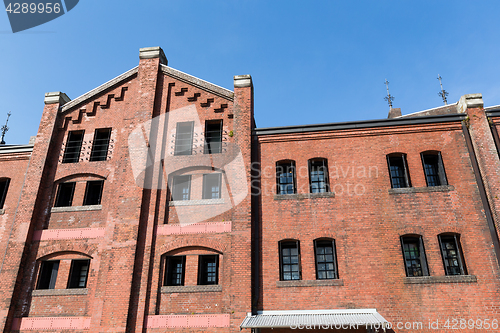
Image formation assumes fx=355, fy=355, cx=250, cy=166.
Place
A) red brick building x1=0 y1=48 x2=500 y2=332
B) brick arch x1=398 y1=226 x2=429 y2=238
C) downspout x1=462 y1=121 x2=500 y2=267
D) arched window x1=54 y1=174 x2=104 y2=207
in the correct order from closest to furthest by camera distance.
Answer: red brick building x1=0 y1=48 x2=500 y2=332 < downspout x1=462 y1=121 x2=500 y2=267 < brick arch x1=398 y1=226 x2=429 y2=238 < arched window x1=54 y1=174 x2=104 y2=207

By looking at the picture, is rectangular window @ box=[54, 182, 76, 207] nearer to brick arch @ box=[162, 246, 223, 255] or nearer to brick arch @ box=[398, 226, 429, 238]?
brick arch @ box=[162, 246, 223, 255]

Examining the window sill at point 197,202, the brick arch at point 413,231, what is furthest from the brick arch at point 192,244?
the brick arch at point 413,231

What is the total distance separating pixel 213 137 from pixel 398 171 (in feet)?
26.6

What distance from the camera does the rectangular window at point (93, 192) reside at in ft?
50.6

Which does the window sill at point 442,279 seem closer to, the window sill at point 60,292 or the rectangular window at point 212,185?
the rectangular window at point 212,185

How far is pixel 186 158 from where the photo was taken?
15398 millimetres

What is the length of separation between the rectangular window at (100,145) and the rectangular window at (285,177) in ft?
25.8

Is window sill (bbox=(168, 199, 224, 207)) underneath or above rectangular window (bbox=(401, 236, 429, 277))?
above

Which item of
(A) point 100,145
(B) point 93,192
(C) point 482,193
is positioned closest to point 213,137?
(A) point 100,145

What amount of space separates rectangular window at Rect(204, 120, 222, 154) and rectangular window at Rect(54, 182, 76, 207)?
20.5 ft

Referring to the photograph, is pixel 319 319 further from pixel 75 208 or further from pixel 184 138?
pixel 75 208

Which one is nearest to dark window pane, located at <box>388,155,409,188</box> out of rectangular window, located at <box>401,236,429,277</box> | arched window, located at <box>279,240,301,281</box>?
rectangular window, located at <box>401,236,429,277</box>

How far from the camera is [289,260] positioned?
44.7ft

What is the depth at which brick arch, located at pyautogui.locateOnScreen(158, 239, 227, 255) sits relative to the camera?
13.7 meters
